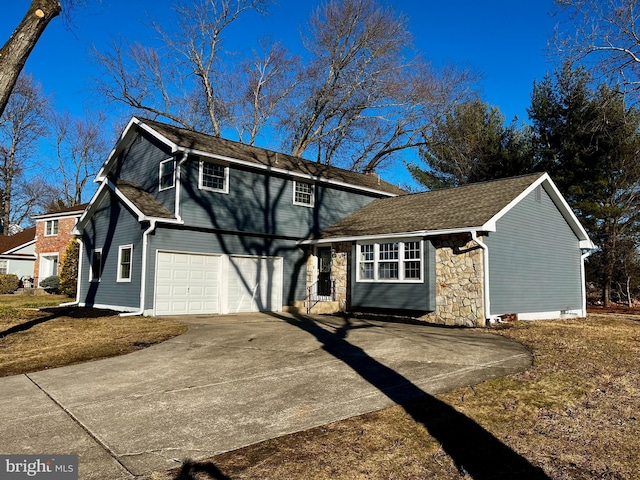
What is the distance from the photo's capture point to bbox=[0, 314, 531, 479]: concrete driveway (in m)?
4.26

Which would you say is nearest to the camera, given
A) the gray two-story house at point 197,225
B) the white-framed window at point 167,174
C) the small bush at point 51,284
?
the gray two-story house at point 197,225

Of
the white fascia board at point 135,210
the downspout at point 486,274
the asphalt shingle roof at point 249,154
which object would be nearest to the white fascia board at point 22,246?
the white fascia board at point 135,210

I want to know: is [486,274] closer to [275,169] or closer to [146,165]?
[275,169]

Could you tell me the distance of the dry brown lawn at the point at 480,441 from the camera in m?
3.75

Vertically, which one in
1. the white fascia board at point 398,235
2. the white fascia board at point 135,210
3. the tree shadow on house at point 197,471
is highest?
the white fascia board at point 135,210

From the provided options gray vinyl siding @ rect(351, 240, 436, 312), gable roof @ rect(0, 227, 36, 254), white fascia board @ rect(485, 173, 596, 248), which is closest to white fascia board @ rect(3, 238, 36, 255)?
gable roof @ rect(0, 227, 36, 254)

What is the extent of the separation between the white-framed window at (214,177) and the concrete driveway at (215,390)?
697 cm

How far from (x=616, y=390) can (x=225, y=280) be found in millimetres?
12697

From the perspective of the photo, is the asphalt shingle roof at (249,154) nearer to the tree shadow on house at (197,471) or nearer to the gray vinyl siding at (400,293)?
the gray vinyl siding at (400,293)

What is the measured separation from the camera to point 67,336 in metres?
10.3

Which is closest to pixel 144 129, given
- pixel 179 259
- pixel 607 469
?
pixel 179 259

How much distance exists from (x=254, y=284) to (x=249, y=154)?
485 cm

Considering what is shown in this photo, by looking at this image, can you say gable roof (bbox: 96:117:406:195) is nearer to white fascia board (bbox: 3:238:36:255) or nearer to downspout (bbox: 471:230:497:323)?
downspout (bbox: 471:230:497:323)

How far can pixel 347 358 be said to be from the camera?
7992 millimetres
